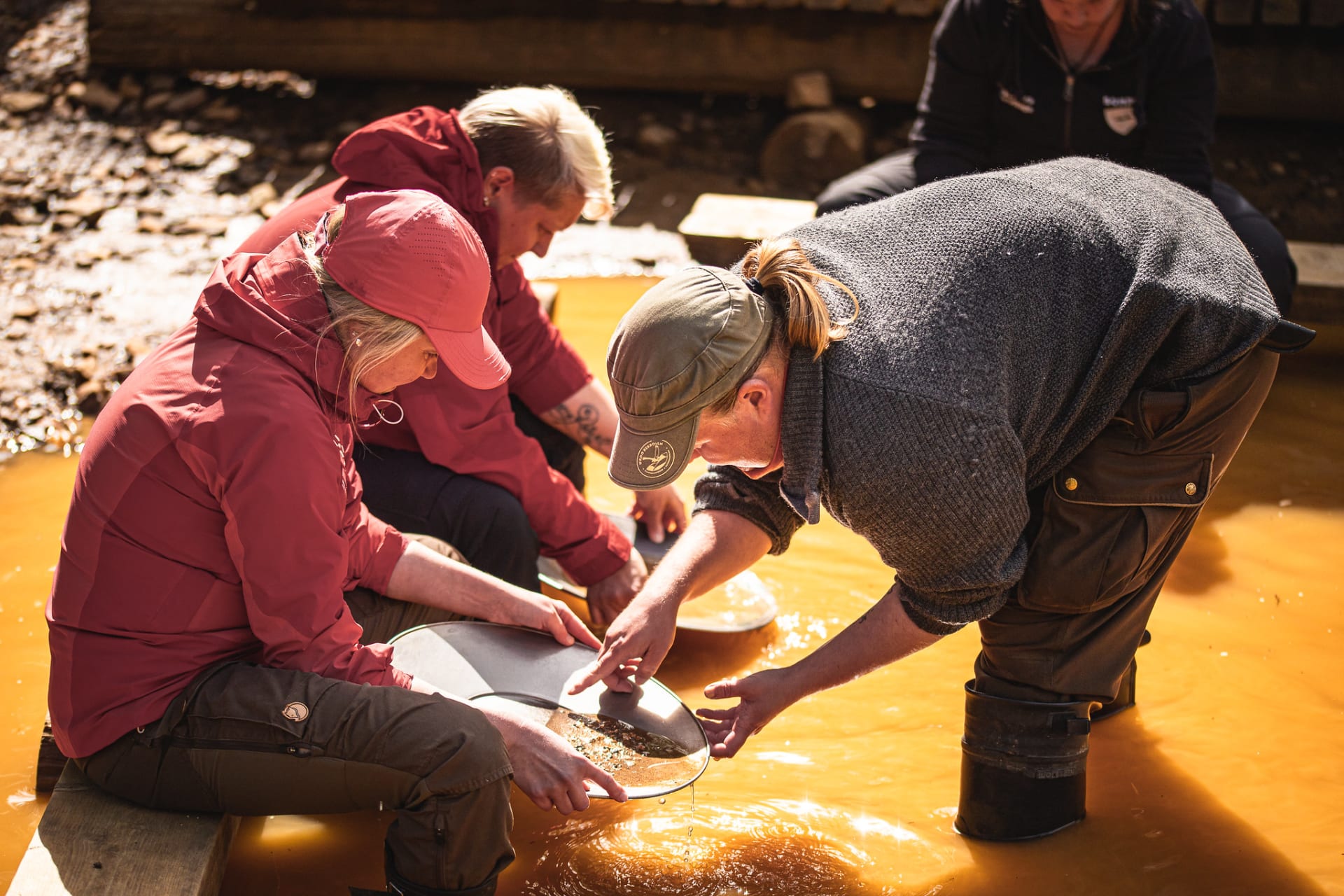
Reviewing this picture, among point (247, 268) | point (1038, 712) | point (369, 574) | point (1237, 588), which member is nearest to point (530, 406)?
point (369, 574)

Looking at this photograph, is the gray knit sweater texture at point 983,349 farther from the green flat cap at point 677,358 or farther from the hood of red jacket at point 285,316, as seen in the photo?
the hood of red jacket at point 285,316

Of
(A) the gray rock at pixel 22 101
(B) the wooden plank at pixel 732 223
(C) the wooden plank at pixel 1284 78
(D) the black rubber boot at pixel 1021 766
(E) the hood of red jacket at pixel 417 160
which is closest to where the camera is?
(D) the black rubber boot at pixel 1021 766

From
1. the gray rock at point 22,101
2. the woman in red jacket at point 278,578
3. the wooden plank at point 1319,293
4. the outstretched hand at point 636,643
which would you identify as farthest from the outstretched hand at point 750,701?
the gray rock at point 22,101

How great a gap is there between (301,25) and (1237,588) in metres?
5.38

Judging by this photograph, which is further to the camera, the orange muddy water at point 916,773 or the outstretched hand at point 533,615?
the outstretched hand at point 533,615

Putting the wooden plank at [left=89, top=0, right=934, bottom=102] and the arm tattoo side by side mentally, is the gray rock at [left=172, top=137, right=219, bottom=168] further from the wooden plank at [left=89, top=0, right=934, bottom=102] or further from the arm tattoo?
the arm tattoo

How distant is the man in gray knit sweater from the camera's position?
1.79 metres

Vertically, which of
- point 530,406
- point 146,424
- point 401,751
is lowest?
point 530,406

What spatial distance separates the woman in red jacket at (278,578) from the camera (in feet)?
5.95

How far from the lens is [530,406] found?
3.31 m

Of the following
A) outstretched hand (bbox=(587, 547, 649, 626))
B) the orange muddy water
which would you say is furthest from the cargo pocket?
outstretched hand (bbox=(587, 547, 649, 626))

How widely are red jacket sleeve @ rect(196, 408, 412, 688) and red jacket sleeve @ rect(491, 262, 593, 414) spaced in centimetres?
125

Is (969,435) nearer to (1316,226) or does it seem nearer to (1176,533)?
(1176,533)

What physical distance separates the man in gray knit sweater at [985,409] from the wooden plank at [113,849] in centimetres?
77
